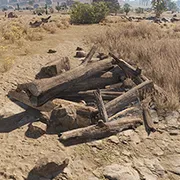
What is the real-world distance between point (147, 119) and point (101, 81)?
202 centimetres

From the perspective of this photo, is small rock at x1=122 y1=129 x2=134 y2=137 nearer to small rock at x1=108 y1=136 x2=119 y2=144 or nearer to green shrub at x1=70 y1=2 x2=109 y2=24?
small rock at x1=108 y1=136 x2=119 y2=144

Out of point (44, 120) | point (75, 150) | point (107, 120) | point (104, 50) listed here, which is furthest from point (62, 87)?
point (104, 50)

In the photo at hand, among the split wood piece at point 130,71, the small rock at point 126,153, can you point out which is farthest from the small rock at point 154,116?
the small rock at point 126,153

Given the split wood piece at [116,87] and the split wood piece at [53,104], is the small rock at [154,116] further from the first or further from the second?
the split wood piece at [53,104]

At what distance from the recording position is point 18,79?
7836mm

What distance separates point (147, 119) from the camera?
18.4 feet

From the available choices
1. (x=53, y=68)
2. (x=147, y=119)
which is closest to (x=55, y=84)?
(x=53, y=68)

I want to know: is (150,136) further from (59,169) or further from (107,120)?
(59,169)

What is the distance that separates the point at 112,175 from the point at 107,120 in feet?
4.85

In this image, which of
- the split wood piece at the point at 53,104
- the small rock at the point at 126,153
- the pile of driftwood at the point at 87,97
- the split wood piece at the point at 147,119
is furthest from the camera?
the split wood piece at the point at 53,104

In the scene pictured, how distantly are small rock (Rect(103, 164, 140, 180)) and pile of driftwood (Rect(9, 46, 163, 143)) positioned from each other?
2.99ft

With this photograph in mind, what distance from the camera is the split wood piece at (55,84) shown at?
550 cm

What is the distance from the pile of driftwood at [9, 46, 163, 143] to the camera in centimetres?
512

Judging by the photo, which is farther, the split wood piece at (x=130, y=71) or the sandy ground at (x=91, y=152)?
the split wood piece at (x=130, y=71)
